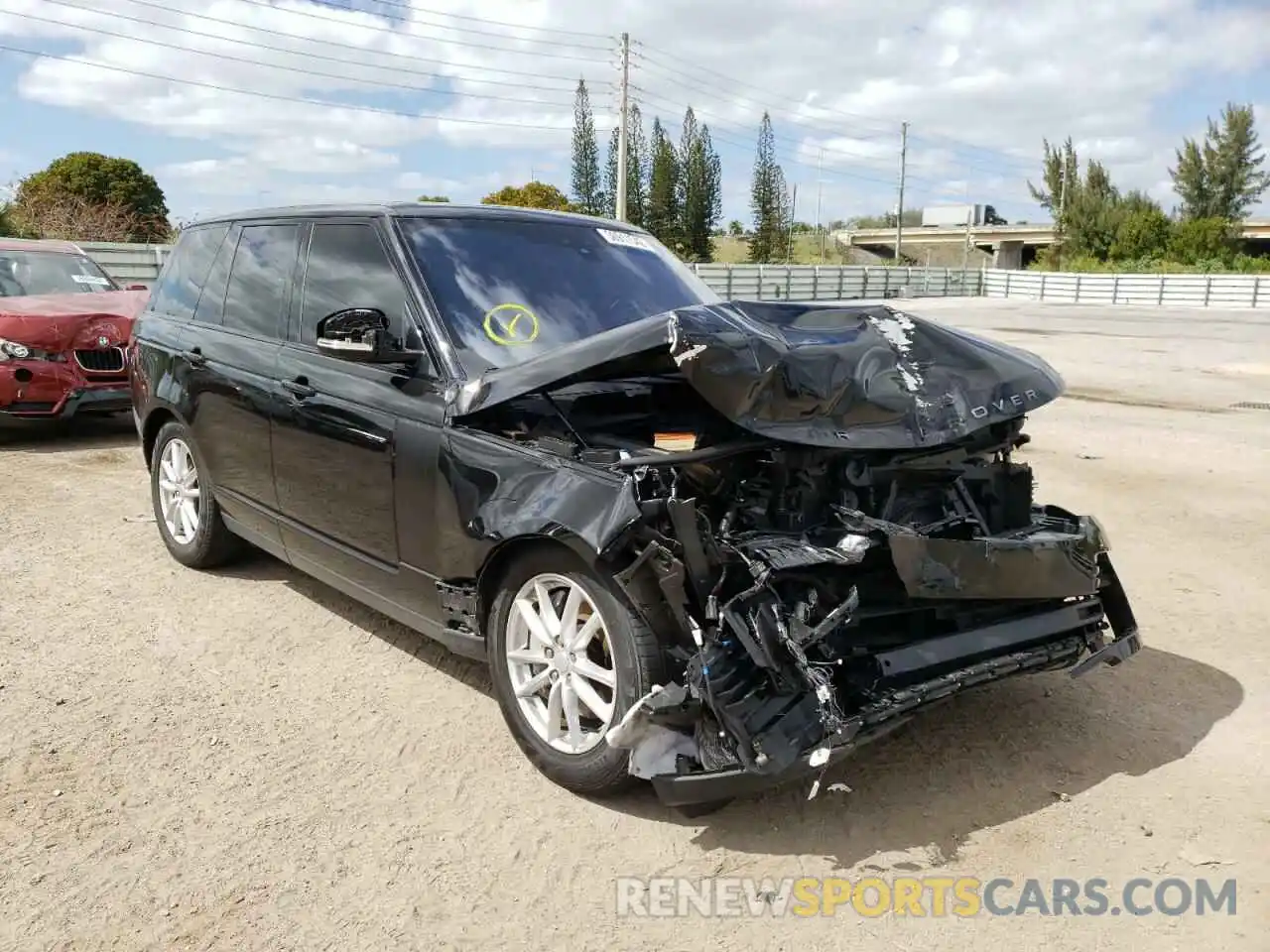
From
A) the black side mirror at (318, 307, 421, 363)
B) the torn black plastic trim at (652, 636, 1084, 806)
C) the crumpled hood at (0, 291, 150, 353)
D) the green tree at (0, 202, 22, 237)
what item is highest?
the green tree at (0, 202, 22, 237)

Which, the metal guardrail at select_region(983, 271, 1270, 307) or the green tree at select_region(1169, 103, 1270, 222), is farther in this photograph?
the green tree at select_region(1169, 103, 1270, 222)

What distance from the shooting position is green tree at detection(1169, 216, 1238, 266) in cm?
6444

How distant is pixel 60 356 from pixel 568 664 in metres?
7.55

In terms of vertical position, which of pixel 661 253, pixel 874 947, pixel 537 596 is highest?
pixel 661 253

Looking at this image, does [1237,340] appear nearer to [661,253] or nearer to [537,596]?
[661,253]

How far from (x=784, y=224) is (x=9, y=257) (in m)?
69.0

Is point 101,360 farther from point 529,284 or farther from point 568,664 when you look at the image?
point 568,664

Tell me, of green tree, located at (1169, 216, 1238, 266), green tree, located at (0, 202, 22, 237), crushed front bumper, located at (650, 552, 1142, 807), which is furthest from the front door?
green tree, located at (1169, 216, 1238, 266)

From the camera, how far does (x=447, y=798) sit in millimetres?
3295

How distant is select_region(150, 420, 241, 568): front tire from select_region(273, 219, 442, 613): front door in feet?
3.21

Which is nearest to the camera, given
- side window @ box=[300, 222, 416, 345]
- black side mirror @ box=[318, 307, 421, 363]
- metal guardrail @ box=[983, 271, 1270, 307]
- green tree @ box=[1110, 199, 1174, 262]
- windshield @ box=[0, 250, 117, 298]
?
black side mirror @ box=[318, 307, 421, 363]

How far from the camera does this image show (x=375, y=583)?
13.1ft

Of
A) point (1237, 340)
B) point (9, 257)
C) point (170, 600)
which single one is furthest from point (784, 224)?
point (170, 600)

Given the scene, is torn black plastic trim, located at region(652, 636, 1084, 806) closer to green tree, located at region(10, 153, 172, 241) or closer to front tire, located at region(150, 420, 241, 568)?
front tire, located at region(150, 420, 241, 568)
